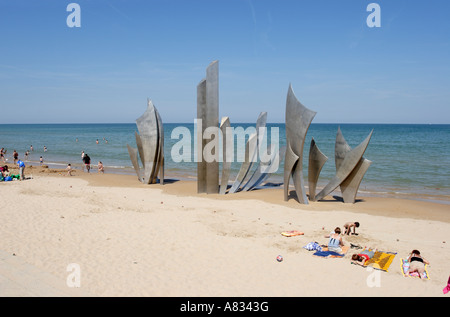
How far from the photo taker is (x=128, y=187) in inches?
671

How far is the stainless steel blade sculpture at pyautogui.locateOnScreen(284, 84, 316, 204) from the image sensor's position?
13086 millimetres

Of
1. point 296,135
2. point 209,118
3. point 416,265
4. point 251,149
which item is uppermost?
point 209,118

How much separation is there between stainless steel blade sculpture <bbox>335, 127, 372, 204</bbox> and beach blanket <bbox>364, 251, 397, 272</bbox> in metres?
5.61

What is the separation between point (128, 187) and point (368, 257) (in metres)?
11.9

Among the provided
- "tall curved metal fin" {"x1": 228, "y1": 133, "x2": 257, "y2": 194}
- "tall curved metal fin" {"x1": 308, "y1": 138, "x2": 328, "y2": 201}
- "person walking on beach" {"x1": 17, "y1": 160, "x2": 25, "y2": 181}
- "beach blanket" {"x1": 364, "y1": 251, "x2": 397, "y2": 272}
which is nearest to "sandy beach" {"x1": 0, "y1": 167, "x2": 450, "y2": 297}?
"beach blanket" {"x1": 364, "y1": 251, "x2": 397, "y2": 272}

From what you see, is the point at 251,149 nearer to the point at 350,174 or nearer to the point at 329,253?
the point at 350,174

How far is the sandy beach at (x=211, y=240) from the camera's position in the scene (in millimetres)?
6758

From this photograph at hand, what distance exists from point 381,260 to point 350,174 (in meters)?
6.34

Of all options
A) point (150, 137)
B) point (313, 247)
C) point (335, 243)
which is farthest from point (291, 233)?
point (150, 137)

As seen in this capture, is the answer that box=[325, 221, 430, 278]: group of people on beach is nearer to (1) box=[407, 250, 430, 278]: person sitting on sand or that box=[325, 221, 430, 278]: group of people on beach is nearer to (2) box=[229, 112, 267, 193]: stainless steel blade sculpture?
(1) box=[407, 250, 430, 278]: person sitting on sand

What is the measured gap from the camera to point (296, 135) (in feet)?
44.3

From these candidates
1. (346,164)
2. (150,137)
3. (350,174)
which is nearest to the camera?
(346,164)

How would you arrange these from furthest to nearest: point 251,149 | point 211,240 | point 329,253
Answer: point 251,149, point 211,240, point 329,253
